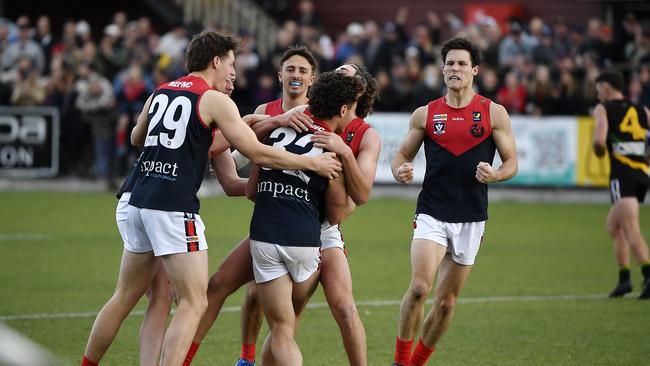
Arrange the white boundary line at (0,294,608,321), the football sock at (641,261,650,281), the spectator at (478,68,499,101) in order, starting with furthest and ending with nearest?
the spectator at (478,68,499,101) < the football sock at (641,261,650,281) < the white boundary line at (0,294,608,321)

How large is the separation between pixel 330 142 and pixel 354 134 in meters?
0.69

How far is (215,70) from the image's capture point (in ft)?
24.2

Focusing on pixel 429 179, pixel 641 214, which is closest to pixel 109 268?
pixel 429 179

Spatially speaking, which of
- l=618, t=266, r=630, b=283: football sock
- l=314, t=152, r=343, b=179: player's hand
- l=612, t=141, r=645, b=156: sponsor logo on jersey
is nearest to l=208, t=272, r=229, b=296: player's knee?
l=314, t=152, r=343, b=179: player's hand

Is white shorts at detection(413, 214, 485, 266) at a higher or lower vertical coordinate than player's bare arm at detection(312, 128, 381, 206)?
lower

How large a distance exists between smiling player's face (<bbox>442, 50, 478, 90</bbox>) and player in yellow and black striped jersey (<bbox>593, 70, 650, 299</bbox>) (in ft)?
13.2

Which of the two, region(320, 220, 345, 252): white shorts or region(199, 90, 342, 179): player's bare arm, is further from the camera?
region(320, 220, 345, 252): white shorts

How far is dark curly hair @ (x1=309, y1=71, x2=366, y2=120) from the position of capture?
7152mm

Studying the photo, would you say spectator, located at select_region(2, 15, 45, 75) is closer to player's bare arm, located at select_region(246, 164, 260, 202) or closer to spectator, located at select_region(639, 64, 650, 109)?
spectator, located at select_region(639, 64, 650, 109)

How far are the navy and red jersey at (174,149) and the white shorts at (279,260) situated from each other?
557 mm

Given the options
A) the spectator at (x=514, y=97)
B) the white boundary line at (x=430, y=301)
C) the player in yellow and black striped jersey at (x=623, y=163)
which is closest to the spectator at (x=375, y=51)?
the spectator at (x=514, y=97)

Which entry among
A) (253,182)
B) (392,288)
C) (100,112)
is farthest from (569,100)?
(253,182)

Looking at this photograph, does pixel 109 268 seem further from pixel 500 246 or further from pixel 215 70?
pixel 215 70

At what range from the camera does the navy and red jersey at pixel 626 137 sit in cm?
1254
